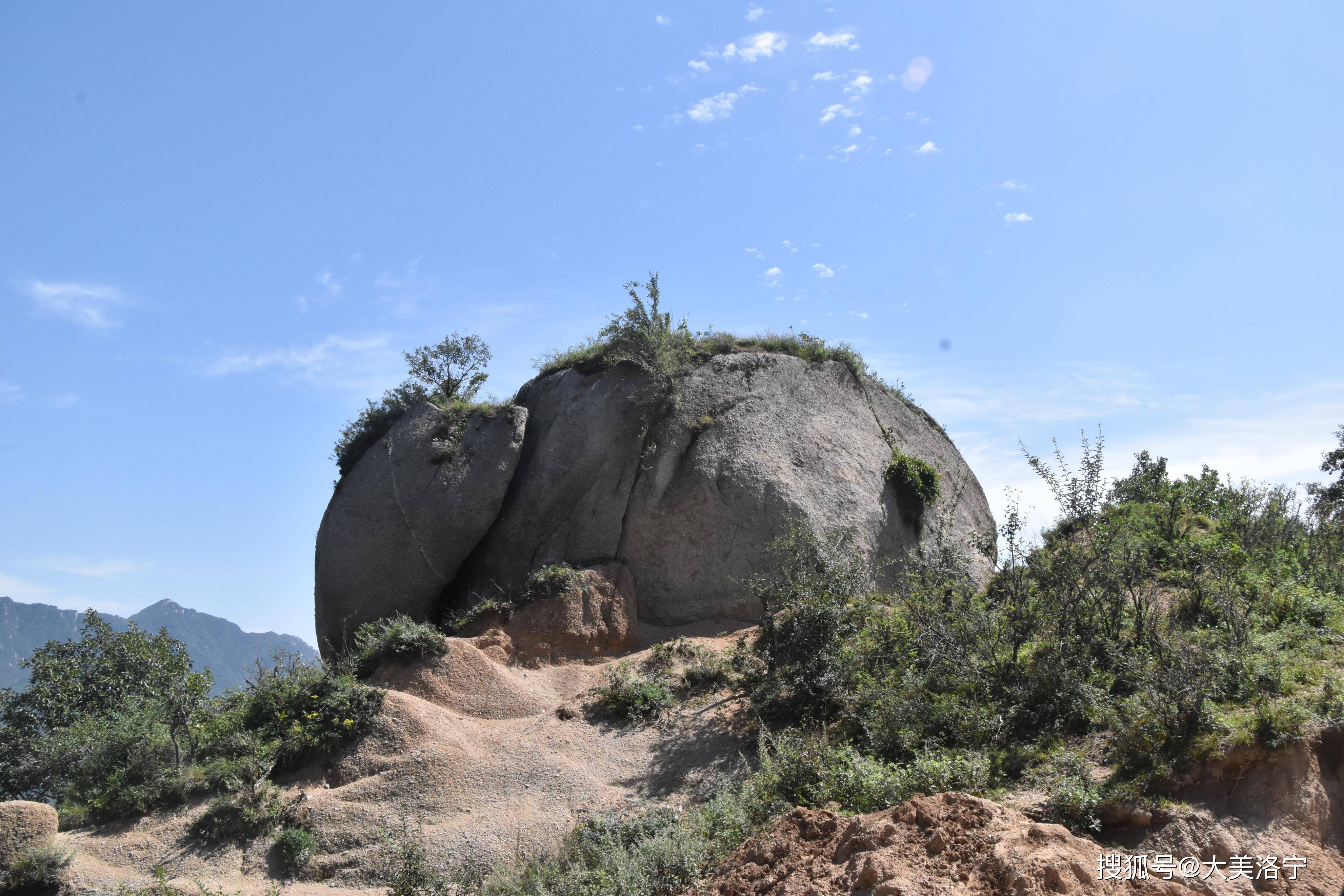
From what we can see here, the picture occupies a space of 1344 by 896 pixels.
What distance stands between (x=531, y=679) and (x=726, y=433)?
5.95 meters

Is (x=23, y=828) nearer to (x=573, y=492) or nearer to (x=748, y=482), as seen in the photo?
(x=573, y=492)

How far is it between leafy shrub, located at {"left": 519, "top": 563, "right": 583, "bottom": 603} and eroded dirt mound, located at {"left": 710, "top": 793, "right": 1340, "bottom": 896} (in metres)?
8.14

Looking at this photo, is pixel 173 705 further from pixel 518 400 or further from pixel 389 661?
pixel 518 400

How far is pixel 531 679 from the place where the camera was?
13406mm

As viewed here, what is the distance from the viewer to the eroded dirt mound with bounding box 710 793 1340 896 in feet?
18.0

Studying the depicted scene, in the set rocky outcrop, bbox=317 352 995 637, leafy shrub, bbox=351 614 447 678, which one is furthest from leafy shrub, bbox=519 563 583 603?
leafy shrub, bbox=351 614 447 678

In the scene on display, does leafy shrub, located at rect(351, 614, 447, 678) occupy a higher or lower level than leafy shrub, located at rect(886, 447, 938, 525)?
lower

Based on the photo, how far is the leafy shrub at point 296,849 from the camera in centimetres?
989

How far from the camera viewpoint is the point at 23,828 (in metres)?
9.80

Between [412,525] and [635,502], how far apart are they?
14.4ft

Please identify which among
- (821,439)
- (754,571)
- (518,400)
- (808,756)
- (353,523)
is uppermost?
(518,400)

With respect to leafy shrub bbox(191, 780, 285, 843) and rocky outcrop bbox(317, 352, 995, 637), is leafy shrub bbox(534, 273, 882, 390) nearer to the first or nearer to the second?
rocky outcrop bbox(317, 352, 995, 637)

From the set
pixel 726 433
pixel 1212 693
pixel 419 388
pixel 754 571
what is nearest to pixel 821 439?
pixel 726 433

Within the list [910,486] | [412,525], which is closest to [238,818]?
[412,525]
